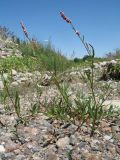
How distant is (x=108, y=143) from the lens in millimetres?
4668

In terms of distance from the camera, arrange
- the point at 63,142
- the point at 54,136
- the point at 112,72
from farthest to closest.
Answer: the point at 112,72 → the point at 54,136 → the point at 63,142

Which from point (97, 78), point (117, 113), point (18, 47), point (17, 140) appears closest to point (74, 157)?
point (17, 140)

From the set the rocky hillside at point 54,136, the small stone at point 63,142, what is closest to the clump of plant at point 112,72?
the rocky hillside at point 54,136

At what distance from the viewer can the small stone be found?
4.64 metres

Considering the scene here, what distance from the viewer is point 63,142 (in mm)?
4695

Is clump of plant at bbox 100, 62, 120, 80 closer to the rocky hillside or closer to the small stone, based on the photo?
the rocky hillside

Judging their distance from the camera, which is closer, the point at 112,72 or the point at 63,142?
the point at 63,142

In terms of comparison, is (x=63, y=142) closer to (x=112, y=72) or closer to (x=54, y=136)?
(x=54, y=136)

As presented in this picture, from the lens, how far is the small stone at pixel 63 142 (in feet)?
15.2

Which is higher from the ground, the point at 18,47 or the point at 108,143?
the point at 18,47

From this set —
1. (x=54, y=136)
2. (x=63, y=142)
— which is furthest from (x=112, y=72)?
(x=63, y=142)

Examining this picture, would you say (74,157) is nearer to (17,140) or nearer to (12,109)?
(17,140)

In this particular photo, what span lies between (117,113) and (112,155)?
3.75 ft

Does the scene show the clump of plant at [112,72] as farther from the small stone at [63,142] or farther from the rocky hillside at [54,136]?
the small stone at [63,142]
